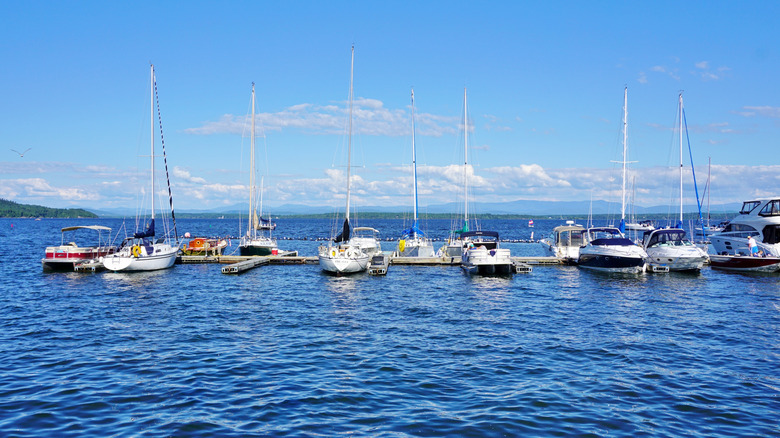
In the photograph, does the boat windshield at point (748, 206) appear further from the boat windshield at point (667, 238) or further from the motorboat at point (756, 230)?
the boat windshield at point (667, 238)

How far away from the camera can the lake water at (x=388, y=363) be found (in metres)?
11.8

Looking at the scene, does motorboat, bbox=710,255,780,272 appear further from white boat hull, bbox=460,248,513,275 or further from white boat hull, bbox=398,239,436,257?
white boat hull, bbox=398,239,436,257

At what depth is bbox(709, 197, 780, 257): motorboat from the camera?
141 ft

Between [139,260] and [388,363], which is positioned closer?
[388,363]

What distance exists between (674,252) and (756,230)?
10429mm

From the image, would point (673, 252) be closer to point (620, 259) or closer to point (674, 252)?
point (674, 252)

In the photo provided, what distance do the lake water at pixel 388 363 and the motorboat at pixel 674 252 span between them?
27.3ft

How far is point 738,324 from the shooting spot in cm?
2273

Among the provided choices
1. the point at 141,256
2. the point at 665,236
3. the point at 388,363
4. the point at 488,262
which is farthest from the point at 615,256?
the point at 141,256

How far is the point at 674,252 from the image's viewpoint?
40375mm

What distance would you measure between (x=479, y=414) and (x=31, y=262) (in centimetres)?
5187

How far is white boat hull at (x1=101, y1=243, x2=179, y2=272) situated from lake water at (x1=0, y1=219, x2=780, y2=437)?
7156 millimetres

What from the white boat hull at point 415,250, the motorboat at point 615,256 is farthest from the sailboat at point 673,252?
the white boat hull at point 415,250

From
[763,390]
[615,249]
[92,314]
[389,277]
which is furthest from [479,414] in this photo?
[615,249]
